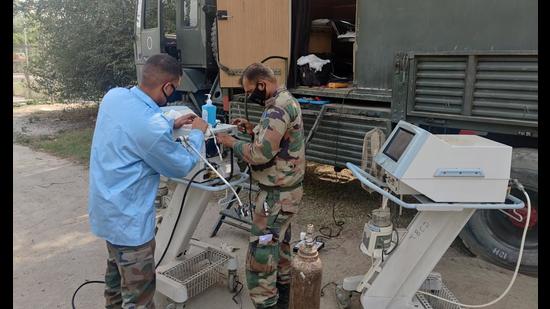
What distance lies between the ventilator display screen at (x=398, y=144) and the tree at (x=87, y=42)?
7.76 metres

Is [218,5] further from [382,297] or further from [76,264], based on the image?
[382,297]

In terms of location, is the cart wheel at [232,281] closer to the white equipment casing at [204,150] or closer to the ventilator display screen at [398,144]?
the white equipment casing at [204,150]

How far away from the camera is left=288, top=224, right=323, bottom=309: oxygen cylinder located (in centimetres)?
238

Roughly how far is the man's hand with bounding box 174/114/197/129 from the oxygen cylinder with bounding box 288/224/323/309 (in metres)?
0.89

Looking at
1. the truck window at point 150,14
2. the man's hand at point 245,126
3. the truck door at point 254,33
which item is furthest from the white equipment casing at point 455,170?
the truck window at point 150,14

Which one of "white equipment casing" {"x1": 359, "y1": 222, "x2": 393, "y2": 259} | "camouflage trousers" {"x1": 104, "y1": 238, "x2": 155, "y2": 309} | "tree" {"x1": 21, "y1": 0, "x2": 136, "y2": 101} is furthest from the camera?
"tree" {"x1": 21, "y1": 0, "x2": 136, "y2": 101}

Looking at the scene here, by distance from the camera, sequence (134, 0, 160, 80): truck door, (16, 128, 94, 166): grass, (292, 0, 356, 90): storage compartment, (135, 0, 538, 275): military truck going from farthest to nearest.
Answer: (16, 128, 94, 166): grass, (134, 0, 160, 80): truck door, (292, 0, 356, 90): storage compartment, (135, 0, 538, 275): military truck

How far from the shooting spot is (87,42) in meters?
9.26

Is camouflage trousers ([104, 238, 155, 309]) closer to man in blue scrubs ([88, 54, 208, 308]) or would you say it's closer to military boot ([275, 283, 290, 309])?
man in blue scrubs ([88, 54, 208, 308])

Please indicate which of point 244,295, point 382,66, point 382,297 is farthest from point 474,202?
point 382,66

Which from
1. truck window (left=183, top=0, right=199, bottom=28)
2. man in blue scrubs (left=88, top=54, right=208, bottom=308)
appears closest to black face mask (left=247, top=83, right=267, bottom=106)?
man in blue scrubs (left=88, top=54, right=208, bottom=308)

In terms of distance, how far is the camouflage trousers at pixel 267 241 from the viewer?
2514 millimetres

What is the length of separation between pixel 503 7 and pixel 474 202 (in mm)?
1778

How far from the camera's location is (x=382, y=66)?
3.86m
